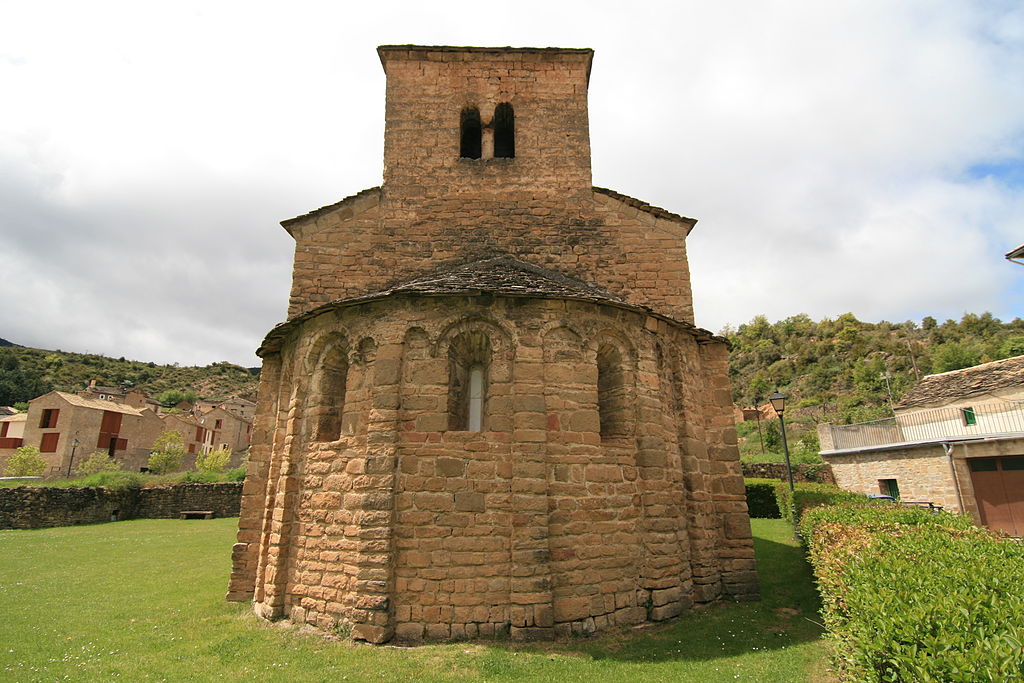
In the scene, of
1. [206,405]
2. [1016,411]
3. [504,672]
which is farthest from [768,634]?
[206,405]

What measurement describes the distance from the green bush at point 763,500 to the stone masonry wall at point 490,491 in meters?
12.6

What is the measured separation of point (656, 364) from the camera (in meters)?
8.51

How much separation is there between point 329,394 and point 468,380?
2.38m

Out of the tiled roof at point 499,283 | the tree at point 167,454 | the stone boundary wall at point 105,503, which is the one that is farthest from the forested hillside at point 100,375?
the tiled roof at point 499,283

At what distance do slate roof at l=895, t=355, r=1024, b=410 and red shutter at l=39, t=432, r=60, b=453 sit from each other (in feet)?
174

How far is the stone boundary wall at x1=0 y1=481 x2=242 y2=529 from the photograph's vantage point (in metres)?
21.5

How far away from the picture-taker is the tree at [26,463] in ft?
112

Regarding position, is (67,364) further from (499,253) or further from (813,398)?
(813,398)

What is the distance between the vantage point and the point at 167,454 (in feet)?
127

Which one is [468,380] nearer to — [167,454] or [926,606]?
[926,606]

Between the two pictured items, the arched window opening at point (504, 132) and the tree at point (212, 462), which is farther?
the tree at point (212, 462)

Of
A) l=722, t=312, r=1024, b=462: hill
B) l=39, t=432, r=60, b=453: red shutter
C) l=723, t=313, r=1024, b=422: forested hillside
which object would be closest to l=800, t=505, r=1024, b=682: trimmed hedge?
l=722, t=312, r=1024, b=462: hill

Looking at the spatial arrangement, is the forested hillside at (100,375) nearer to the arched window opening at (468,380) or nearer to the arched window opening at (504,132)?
the arched window opening at (504,132)

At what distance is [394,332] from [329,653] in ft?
13.7
